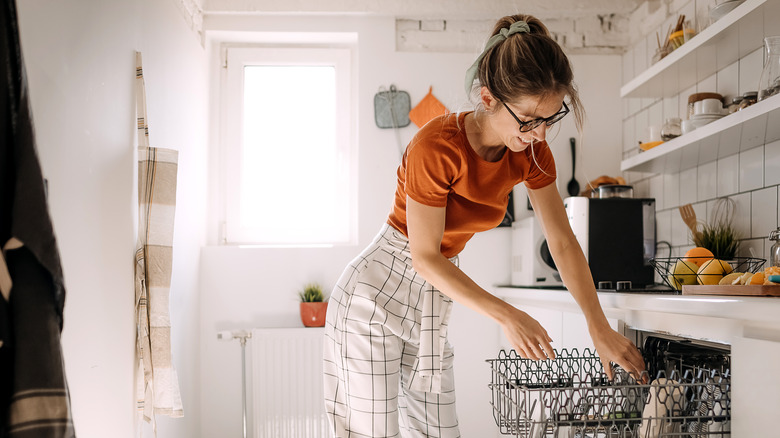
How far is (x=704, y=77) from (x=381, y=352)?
1840 millimetres

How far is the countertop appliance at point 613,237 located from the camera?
256 cm

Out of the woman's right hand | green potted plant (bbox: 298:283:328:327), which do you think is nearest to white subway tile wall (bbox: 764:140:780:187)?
the woman's right hand

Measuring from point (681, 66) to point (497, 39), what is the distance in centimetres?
143

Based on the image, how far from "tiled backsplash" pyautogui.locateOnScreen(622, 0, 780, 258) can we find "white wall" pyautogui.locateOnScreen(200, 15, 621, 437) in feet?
0.62

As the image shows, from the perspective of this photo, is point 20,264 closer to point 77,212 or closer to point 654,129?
point 77,212

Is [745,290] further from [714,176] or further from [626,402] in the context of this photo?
[714,176]

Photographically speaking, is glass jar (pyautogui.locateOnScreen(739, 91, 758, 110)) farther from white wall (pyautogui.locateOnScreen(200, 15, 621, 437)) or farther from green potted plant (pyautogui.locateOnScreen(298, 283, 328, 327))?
green potted plant (pyautogui.locateOnScreen(298, 283, 328, 327))

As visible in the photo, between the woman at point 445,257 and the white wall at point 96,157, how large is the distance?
686mm

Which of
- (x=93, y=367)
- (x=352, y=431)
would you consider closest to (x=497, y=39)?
(x=352, y=431)

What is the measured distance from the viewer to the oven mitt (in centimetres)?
336

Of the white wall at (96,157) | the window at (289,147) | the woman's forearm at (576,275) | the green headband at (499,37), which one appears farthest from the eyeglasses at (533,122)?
the window at (289,147)

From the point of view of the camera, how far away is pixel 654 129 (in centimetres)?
267

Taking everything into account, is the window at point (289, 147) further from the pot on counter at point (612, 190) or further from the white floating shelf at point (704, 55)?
the white floating shelf at point (704, 55)

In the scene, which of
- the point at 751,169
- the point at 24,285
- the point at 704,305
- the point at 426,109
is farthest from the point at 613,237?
the point at 24,285
